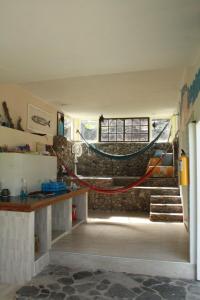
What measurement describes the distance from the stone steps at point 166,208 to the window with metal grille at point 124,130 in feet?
8.87

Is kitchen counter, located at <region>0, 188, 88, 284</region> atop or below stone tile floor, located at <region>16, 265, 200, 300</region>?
atop

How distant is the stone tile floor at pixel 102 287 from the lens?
229 centimetres

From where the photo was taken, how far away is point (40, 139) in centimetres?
491

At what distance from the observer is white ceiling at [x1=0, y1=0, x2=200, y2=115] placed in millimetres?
1718

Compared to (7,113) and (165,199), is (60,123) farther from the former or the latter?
(165,199)

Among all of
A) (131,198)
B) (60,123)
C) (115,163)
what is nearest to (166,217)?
(131,198)

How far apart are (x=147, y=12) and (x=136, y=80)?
2.29 m

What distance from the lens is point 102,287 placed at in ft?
8.05

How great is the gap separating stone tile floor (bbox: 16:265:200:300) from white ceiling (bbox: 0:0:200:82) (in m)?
2.12

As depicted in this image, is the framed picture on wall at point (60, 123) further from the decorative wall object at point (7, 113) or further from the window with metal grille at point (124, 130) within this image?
the decorative wall object at point (7, 113)

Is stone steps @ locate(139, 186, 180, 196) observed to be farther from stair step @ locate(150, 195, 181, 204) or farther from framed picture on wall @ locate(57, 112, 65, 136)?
framed picture on wall @ locate(57, 112, 65, 136)

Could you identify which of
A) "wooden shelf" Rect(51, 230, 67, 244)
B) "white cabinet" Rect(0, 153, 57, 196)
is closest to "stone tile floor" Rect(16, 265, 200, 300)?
"wooden shelf" Rect(51, 230, 67, 244)

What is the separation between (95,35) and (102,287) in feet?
7.16

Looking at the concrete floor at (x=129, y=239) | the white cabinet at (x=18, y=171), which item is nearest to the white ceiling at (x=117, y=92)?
the white cabinet at (x=18, y=171)
